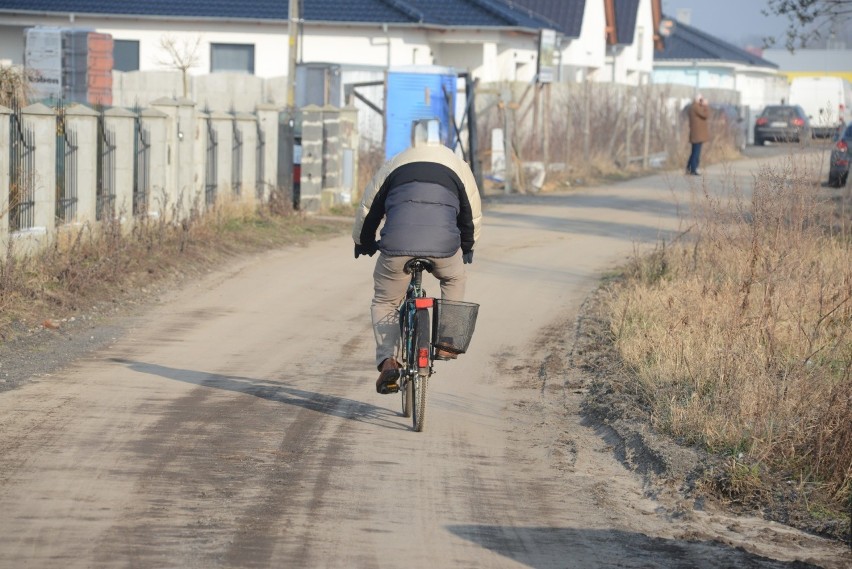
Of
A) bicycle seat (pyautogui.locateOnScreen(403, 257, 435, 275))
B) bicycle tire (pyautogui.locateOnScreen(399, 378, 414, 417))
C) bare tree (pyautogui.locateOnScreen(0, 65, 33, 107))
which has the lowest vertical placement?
bicycle tire (pyautogui.locateOnScreen(399, 378, 414, 417))

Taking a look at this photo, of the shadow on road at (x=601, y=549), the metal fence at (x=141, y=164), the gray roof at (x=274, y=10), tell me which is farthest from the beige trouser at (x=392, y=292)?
the gray roof at (x=274, y=10)

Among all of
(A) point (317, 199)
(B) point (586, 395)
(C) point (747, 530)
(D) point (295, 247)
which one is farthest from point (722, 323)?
(A) point (317, 199)

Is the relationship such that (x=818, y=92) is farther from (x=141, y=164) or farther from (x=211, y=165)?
(x=141, y=164)

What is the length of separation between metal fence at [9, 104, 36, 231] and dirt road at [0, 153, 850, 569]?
2056 millimetres

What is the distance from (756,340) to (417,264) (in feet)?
8.80

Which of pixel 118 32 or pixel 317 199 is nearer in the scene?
pixel 317 199

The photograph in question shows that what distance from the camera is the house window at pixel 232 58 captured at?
3594cm

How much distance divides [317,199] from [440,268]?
41.4ft

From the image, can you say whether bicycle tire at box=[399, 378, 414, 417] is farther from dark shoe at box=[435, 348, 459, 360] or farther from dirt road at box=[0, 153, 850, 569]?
dark shoe at box=[435, 348, 459, 360]

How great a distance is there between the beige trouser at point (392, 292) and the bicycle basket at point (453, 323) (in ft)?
0.71

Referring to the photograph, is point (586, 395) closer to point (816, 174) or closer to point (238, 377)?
point (238, 377)

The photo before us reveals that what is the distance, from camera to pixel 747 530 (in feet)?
19.8

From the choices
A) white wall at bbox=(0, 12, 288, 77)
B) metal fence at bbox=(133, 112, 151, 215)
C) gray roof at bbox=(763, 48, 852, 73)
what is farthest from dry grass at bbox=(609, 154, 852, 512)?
gray roof at bbox=(763, 48, 852, 73)

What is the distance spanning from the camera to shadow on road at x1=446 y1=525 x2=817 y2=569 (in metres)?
5.46
